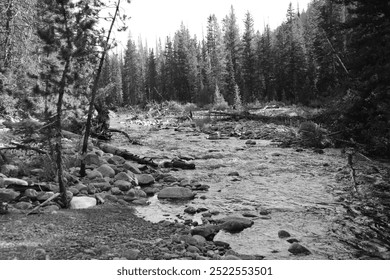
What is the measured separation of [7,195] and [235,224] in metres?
4.65

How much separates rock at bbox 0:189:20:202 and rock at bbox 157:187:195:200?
3270 millimetres

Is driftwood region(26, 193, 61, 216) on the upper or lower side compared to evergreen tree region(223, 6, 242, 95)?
lower

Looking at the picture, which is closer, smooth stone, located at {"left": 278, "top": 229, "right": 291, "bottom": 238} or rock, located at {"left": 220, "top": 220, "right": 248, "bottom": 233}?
smooth stone, located at {"left": 278, "top": 229, "right": 291, "bottom": 238}

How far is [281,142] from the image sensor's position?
16.8 m

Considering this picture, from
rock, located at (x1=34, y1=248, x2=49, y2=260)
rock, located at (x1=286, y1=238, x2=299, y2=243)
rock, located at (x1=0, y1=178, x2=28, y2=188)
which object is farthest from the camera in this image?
rock, located at (x1=0, y1=178, x2=28, y2=188)

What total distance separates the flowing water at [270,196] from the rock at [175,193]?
0.63ft

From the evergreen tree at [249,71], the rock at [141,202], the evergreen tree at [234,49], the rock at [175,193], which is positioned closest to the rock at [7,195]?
the rock at [141,202]

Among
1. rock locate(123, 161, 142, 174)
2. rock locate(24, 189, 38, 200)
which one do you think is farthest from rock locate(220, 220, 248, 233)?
rock locate(123, 161, 142, 174)

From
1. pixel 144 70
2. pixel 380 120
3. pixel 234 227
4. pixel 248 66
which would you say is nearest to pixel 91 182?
pixel 234 227

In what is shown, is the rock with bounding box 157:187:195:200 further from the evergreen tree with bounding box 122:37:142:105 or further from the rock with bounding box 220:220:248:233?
the evergreen tree with bounding box 122:37:142:105

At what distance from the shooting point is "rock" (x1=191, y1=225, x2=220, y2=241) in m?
5.75

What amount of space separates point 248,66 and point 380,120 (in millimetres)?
42399
